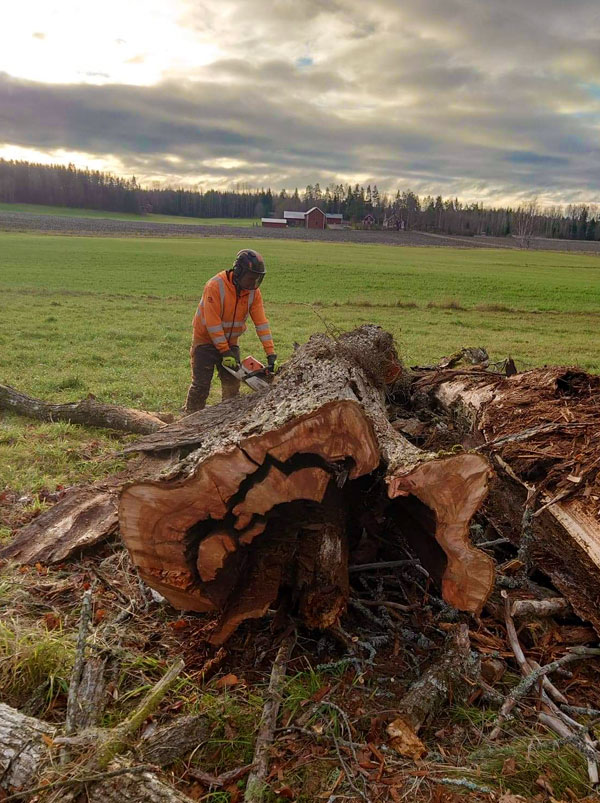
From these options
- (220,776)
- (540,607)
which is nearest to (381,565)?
(540,607)

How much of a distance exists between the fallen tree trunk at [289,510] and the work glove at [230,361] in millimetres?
3549

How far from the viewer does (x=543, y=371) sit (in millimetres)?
4574

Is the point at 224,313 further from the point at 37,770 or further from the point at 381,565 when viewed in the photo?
the point at 37,770

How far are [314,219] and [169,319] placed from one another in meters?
82.1

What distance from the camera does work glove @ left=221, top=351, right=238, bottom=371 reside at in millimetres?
6698

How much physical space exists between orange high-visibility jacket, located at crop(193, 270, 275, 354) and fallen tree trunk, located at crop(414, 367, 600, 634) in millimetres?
3001

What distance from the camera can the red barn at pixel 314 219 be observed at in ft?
304

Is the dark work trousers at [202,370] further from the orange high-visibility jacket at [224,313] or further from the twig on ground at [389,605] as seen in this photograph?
the twig on ground at [389,605]

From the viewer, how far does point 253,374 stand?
6.24m

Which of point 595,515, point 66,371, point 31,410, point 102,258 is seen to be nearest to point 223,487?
point 595,515

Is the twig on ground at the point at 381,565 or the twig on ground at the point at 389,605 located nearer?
the twig on ground at the point at 389,605

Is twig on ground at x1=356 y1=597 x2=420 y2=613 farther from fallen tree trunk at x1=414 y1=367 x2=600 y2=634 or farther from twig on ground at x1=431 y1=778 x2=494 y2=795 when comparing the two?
twig on ground at x1=431 y1=778 x2=494 y2=795

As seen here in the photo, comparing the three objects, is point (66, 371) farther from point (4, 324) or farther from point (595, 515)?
point (595, 515)

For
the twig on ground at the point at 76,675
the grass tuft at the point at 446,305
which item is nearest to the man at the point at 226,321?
the twig on ground at the point at 76,675
